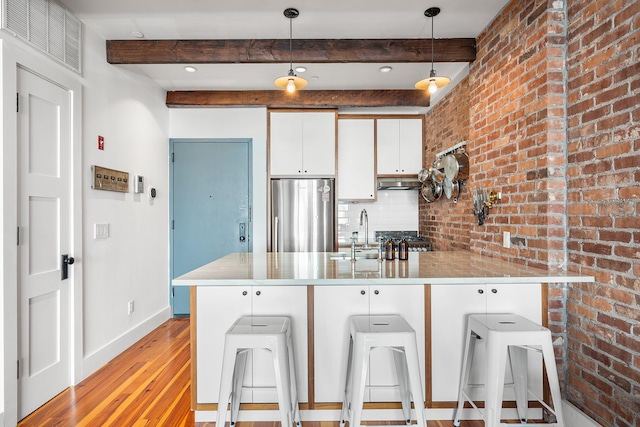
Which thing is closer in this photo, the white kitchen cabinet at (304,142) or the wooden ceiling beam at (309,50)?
the wooden ceiling beam at (309,50)

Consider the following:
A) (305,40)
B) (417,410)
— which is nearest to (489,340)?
(417,410)

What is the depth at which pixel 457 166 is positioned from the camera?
11.4ft

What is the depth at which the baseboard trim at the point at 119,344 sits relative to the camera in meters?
2.89

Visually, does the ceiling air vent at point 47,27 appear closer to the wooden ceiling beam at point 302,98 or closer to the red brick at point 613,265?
the wooden ceiling beam at point 302,98

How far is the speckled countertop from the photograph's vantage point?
2.01 m

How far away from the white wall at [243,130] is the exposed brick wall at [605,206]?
314 cm

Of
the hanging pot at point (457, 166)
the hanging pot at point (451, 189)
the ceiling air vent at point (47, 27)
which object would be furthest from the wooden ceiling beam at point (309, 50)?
the hanging pot at point (451, 189)

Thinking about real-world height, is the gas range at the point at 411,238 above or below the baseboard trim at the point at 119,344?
above

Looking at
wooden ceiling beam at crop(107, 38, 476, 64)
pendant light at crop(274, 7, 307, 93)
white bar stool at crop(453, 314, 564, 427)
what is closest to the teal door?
wooden ceiling beam at crop(107, 38, 476, 64)

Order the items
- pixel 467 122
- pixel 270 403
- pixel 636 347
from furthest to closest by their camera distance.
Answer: pixel 467 122 → pixel 270 403 → pixel 636 347

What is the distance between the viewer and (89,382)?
277cm

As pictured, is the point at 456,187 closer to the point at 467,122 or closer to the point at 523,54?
the point at 467,122

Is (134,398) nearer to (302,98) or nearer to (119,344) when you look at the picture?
(119,344)

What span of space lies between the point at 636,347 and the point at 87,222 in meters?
3.44
